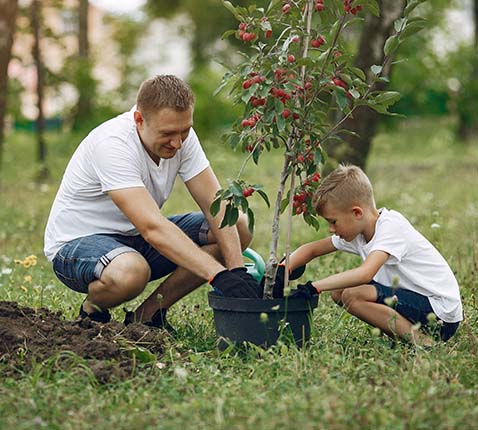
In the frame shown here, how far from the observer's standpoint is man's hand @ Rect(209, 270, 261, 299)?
417cm

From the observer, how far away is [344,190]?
431 cm

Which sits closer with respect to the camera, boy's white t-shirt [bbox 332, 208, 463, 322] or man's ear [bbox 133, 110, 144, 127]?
boy's white t-shirt [bbox 332, 208, 463, 322]

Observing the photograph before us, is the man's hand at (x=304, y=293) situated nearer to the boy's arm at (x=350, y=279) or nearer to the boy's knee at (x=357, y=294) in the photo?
the boy's arm at (x=350, y=279)

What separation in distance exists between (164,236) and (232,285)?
0.43 metres

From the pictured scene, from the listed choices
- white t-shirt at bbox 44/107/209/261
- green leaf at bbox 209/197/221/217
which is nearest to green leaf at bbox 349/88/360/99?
green leaf at bbox 209/197/221/217

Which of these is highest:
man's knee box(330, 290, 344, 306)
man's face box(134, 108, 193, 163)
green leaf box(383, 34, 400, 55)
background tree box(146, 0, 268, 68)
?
background tree box(146, 0, 268, 68)

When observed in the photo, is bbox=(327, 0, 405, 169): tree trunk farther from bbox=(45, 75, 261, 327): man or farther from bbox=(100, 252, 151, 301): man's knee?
bbox=(100, 252, 151, 301): man's knee

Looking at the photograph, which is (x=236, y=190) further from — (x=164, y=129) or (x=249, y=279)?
(x=164, y=129)

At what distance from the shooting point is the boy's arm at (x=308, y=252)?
4602mm

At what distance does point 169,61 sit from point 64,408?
Result: 36.0m

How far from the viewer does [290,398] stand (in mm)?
3342

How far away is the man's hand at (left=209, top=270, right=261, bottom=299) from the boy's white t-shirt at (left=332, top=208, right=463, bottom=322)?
62 cm

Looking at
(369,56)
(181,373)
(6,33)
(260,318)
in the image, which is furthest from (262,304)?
(6,33)

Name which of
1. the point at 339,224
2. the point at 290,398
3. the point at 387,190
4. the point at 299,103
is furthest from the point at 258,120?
the point at 387,190
